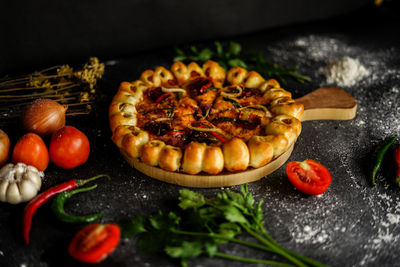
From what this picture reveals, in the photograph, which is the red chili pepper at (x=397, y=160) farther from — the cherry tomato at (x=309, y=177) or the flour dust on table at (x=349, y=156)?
the cherry tomato at (x=309, y=177)

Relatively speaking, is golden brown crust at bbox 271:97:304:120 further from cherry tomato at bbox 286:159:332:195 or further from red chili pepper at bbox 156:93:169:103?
red chili pepper at bbox 156:93:169:103

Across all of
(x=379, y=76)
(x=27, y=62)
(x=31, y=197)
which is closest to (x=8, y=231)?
(x=31, y=197)

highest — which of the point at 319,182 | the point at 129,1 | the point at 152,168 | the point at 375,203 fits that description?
the point at 129,1

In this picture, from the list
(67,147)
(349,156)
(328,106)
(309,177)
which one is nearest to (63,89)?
(67,147)

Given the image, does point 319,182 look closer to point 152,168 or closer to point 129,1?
point 152,168

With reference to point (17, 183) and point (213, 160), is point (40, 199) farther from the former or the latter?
point (213, 160)
